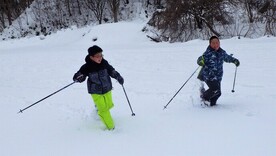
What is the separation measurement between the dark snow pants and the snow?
18cm

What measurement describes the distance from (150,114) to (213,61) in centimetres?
139

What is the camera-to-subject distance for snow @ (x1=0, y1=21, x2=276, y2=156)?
4.77 meters

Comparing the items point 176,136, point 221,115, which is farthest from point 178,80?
point 176,136

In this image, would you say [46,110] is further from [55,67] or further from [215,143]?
[55,67]

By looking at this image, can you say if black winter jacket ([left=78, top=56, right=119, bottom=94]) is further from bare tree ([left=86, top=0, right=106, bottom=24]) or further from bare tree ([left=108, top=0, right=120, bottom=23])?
bare tree ([left=86, top=0, right=106, bottom=24])

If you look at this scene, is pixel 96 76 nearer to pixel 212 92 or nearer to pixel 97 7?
pixel 212 92

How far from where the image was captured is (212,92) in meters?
6.02

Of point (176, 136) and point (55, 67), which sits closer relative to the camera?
point (176, 136)

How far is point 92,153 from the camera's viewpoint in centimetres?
471

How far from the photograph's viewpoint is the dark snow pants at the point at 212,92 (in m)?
5.98

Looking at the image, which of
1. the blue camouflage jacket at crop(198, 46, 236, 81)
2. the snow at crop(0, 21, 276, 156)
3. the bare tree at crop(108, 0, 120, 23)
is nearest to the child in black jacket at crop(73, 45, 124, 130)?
the snow at crop(0, 21, 276, 156)

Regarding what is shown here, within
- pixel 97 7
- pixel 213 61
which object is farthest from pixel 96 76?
pixel 97 7

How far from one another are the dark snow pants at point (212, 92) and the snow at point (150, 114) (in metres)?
0.18

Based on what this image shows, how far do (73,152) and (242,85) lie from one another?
14.1ft
